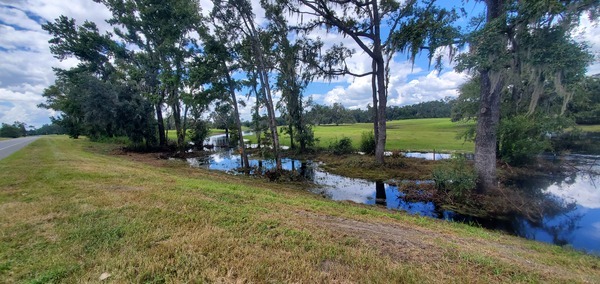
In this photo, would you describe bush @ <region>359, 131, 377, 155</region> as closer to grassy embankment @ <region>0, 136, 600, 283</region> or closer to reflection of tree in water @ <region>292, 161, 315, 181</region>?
reflection of tree in water @ <region>292, 161, 315, 181</region>

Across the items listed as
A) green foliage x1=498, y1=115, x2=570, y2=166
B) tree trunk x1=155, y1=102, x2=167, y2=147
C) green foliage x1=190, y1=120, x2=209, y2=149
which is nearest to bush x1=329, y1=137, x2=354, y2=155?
green foliage x1=498, y1=115, x2=570, y2=166

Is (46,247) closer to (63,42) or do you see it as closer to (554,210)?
(554,210)

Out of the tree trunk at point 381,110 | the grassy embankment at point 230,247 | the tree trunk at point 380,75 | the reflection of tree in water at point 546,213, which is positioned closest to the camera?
the grassy embankment at point 230,247

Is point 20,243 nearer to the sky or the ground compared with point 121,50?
nearer to the ground

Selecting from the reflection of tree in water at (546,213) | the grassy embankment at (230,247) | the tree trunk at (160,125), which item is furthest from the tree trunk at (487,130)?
the tree trunk at (160,125)

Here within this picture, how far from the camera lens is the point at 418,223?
580 centimetres

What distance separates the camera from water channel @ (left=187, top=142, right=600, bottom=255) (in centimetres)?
614

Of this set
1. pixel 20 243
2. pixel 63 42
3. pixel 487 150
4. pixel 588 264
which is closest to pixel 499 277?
pixel 588 264

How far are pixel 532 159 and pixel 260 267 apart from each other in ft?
58.5

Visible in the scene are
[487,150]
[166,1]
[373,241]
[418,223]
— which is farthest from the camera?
[166,1]

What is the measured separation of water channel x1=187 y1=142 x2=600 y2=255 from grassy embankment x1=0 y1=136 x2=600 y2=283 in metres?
2.20

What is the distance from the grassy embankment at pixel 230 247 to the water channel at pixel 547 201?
220 centimetres

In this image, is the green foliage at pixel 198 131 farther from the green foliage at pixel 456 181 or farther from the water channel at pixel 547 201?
the green foliage at pixel 456 181

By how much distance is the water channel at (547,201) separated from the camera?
614 cm
